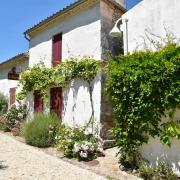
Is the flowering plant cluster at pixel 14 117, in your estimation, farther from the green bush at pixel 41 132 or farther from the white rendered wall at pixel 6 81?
the green bush at pixel 41 132

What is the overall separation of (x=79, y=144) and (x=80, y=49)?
178 inches

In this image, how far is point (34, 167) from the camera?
8.52 metres

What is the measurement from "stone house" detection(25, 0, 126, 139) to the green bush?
987mm

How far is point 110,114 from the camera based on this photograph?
38.4ft

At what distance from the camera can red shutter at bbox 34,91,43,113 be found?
1505 centimetres

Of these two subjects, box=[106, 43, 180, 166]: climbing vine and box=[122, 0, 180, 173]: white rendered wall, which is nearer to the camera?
box=[106, 43, 180, 166]: climbing vine

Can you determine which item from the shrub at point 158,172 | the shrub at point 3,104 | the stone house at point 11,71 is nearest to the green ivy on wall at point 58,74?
the stone house at point 11,71

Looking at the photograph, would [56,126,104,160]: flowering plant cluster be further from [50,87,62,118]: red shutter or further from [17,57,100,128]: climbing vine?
[50,87,62,118]: red shutter

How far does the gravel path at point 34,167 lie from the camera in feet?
25.1

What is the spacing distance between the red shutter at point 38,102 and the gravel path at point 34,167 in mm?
4220

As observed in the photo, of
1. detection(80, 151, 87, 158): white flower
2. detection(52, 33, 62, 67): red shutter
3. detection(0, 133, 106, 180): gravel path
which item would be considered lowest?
detection(0, 133, 106, 180): gravel path

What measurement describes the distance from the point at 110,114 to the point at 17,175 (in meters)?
4.98

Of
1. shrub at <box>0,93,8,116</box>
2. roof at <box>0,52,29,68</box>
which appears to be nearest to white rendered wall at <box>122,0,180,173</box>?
roof at <box>0,52,29,68</box>

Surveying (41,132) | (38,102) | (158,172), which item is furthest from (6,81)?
(158,172)
